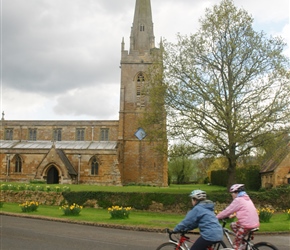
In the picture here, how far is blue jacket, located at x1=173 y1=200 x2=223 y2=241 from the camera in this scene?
675 centimetres

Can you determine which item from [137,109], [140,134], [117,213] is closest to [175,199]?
[117,213]

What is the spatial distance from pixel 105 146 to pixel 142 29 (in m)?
16.6

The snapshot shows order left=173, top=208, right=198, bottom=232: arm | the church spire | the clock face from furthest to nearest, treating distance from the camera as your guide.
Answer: the church spire → the clock face → left=173, top=208, right=198, bottom=232: arm

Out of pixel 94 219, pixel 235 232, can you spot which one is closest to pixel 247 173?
pixel 94 219

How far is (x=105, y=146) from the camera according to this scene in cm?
4997

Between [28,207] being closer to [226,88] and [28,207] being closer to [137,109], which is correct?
[226,88]

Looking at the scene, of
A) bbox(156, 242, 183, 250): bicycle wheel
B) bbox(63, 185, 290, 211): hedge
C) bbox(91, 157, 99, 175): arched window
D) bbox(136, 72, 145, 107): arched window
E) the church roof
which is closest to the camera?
bbox(156, 242, 183, 250): bicycle wheel

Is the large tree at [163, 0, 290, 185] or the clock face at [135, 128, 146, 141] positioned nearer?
the large tree at [163, 0, 290, 185]

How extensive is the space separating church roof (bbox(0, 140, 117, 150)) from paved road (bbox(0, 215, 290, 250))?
109 feet

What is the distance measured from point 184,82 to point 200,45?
2713mm

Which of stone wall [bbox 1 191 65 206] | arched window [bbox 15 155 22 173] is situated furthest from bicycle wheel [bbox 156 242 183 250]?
arched window [bbox 15 155 22 173]

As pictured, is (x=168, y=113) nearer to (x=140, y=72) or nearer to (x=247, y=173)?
(x=247, y=173)

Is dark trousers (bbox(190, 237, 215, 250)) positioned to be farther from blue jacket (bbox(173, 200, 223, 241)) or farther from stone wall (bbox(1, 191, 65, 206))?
stone wall (bbox(1, 191, 65, 206))

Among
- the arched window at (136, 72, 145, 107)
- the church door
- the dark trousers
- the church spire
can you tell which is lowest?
the dark trousers
